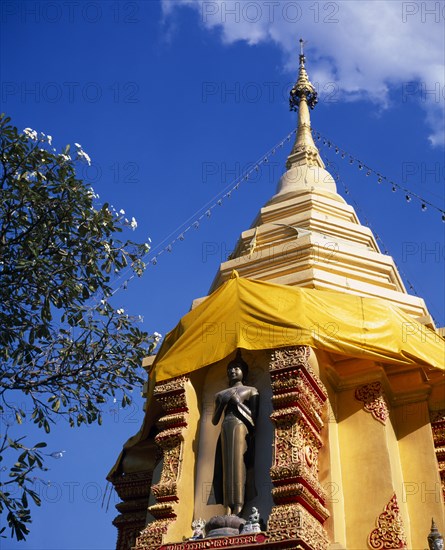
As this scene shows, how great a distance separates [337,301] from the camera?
1166 centimetres

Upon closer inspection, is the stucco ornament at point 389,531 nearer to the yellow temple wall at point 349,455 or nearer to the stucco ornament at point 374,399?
the yellow temple wall at point 349,455

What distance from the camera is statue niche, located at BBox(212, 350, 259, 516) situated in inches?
412

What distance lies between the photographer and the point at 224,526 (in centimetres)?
984

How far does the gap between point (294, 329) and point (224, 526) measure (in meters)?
2.81

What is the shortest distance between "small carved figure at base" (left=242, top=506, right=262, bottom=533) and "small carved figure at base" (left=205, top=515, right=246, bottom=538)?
13 centimetres

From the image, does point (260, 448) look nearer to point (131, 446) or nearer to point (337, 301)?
point (337, 301)

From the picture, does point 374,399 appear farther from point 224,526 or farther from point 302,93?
point 302,93

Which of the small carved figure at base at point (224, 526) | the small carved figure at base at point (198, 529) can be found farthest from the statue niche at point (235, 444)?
the small carved figure at base at point (198, 529)

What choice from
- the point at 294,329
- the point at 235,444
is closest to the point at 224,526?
the point at 235,444

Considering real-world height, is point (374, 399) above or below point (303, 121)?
below

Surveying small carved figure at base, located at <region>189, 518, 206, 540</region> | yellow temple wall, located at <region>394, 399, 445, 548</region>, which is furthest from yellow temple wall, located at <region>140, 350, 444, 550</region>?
small carved figure at base, located at <region>189, 518, 206, 540</region>

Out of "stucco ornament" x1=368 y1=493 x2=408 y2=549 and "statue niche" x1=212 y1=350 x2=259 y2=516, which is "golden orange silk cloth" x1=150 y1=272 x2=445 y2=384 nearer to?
"statue niche" x1=212 y1=350 x2=259 y2=516

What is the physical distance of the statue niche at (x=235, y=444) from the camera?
1046cm

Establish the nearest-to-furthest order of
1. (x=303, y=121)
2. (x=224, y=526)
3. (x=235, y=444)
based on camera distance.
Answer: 1. (x=224, y=526)
2. (x=235, y=444)
3. (x=303, y=121)
